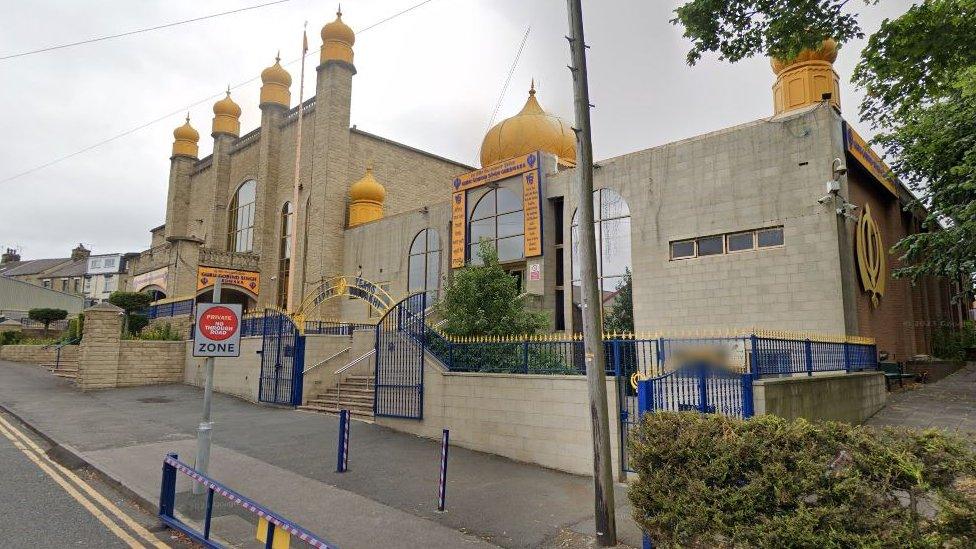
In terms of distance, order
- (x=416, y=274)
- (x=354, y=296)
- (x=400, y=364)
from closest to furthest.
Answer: (x=400, y=364), (x=354, y=296), (x=416, y=274)

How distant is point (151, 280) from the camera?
33.3m

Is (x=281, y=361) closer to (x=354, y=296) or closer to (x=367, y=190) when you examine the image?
(x=354, y=296)

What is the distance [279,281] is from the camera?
3238cm

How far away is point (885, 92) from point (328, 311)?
24528mm

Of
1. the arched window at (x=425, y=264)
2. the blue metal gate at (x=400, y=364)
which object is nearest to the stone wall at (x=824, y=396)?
the blue metal gate at (x=400, y=364)

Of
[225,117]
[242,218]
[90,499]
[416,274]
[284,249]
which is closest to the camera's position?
[90,499]

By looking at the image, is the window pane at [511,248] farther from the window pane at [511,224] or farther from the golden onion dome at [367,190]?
the golden onion dome at [367,190]

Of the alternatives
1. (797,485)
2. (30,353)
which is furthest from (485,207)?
(30,353)

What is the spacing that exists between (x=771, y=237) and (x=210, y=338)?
13415mm

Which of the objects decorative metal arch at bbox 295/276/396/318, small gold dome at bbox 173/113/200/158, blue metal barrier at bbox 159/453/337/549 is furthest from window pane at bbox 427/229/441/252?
small gold dome at bbox 173/113/200/158

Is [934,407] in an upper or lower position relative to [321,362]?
→ lower

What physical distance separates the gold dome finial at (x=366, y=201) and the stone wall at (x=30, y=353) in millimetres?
13971

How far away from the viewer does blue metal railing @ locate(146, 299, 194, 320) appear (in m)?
23.8

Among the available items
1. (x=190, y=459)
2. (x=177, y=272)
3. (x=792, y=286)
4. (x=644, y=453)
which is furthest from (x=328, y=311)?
(x=644, y=453)
